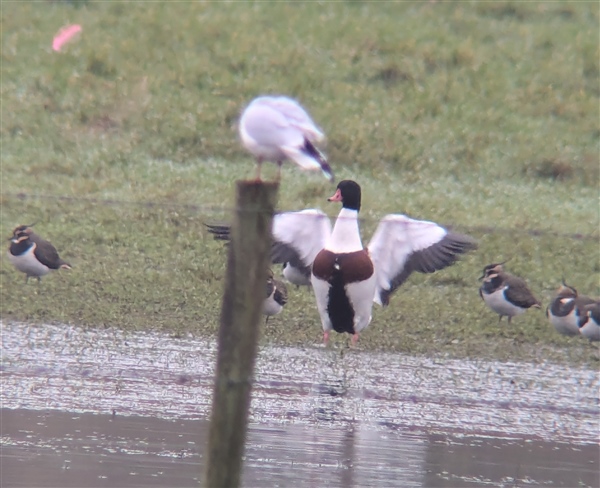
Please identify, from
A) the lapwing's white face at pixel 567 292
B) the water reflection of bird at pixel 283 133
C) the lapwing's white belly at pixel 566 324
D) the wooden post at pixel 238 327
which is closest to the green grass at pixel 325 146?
the lapwing's white belly at pixel 566 324

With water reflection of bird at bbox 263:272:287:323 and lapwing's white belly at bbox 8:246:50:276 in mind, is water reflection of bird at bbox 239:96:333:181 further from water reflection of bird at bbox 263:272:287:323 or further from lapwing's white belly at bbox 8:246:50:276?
lapwing's white belly at bbox 8:246:50:276

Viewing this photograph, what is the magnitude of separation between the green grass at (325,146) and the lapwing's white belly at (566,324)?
123mm

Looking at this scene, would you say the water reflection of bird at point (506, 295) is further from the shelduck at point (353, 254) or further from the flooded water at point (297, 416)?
the shelduck at point (353, 254)

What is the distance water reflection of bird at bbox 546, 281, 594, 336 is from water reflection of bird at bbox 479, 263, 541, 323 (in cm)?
20

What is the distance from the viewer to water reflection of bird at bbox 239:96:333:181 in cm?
558

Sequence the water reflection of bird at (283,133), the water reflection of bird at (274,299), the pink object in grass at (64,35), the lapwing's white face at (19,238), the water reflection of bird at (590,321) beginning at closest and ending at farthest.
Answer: the water reflection of bird at (283,133) → the water reflection of bird at (274,299) → the water reflection of bird at (590,321) → the lapwing's white face at (19,238) → the pink object in grass at (64,35)

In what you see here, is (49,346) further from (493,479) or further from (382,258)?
(493,479)

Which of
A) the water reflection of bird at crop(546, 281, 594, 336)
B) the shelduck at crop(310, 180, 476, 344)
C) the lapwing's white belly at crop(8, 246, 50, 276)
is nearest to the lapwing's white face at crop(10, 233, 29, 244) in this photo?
the lapwing's white belly at crop(8, 246, 50, 276)

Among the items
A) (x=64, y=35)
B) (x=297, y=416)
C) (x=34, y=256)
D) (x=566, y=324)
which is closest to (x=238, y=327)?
(x=297, y=416)

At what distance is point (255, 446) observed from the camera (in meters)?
5.92

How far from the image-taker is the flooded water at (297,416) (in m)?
5.62

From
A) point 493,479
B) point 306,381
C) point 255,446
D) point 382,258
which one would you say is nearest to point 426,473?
point 493,479

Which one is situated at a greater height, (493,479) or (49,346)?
(49,346)

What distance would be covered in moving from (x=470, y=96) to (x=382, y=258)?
694 cm
